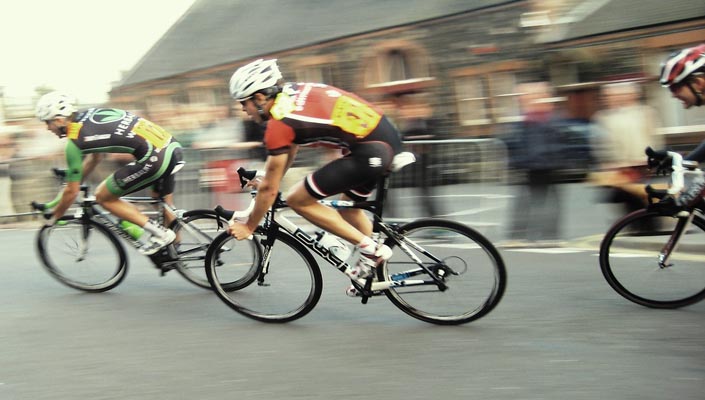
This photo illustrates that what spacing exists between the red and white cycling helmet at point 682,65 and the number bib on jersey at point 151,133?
158 inches

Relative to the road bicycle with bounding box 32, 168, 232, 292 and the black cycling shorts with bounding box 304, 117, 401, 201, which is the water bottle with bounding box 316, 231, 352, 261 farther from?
the road bicycle with bounding box 32, 168, 232, 292

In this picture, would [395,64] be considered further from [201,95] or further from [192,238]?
[192,238]

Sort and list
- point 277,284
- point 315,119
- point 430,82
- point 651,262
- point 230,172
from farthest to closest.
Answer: point 430,82, point 230,172, point 277,284, point 651,262, point 315,119

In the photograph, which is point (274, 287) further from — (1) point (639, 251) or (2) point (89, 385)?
(1) point (639, 251)

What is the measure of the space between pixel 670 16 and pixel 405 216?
44.7ft

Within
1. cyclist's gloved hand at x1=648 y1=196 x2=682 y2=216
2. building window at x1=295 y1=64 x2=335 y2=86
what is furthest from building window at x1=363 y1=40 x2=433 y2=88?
cyclist's gloved hand at x1=648 y1=196 x2=682 y2=216

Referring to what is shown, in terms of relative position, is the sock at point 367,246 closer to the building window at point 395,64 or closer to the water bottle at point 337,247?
the water bottle at point 337,247

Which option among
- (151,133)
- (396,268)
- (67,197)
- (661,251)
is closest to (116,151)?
(151,133)

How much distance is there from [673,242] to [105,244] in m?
4.57

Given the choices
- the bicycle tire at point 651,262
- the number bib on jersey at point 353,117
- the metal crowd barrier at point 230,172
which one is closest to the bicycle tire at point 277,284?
the number bib on jersey at point 353,117

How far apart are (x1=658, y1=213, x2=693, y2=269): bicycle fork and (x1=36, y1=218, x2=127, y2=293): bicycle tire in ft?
14.1

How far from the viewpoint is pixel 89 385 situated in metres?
4.34

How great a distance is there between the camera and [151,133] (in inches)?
257

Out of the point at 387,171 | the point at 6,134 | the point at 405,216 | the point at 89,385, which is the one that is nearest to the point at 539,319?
the point at 387,171
